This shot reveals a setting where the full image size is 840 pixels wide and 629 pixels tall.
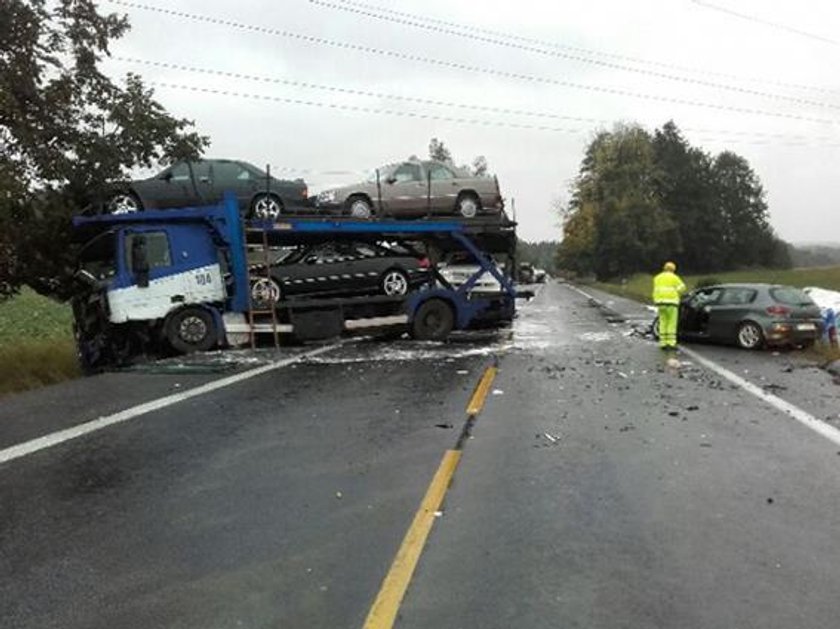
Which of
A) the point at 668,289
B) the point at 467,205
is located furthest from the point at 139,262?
the point at 668,289

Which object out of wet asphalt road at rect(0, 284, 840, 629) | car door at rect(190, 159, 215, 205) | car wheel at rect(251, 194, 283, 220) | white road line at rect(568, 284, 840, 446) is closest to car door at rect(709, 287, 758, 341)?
white road line at rect(568, 284, 840, 446)

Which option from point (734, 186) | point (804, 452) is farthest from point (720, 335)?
point (734, 186)

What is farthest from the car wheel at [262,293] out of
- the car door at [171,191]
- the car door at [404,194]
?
the car door at [404,194]

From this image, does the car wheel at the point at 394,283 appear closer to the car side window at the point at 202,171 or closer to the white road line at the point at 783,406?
the car side window at the point at 202,171

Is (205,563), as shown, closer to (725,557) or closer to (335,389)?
(725,557)

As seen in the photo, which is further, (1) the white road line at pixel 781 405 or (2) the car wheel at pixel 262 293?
(2) the car wheel at pixel 262 293

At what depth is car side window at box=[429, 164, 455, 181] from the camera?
20250 mm

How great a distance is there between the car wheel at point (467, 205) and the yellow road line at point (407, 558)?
44.6 feet

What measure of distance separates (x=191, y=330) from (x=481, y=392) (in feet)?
24.7

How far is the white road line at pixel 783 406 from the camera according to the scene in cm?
887

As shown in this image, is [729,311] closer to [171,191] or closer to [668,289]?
[668,289]

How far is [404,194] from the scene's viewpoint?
19.9 meters

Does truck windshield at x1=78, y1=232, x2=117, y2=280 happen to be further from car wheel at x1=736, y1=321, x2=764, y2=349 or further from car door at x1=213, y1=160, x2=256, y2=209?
car wheel at x1=736, y1=321, x2=764, y2=349

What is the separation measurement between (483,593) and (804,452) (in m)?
4.55
